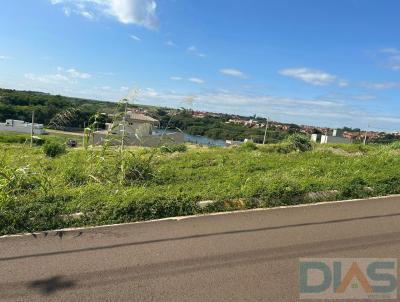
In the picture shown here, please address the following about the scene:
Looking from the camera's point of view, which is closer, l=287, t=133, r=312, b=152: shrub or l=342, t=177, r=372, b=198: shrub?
l=342, t=177, r=372, b=198: shrub

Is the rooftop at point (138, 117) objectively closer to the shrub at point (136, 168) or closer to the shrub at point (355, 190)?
the shrub at point (136, 168)

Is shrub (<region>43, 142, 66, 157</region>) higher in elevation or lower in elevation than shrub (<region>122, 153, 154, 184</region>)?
lower

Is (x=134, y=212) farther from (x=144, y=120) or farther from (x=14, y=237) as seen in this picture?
(x=144, y=120)

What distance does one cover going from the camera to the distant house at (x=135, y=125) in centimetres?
724

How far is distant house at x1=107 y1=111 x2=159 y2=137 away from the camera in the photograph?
7245 mm

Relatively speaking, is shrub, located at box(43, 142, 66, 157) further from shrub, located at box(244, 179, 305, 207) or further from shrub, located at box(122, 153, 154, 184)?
shrub, located at box(244, 179, 305, 207)

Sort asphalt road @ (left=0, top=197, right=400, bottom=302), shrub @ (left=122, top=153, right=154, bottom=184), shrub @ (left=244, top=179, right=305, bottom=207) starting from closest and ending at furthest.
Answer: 1. asphalt road @ (left=0, top=197, right=400, bottom=302)
2. shrub @ (left=244, top=179, right=305, bottom=207)
3. shrub @ (left=122, top=153, right=154, bottom=184)

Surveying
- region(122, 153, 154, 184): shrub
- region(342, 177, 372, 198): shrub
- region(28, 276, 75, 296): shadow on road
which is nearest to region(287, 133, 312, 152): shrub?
region(342, 177, 372, 198): shrub

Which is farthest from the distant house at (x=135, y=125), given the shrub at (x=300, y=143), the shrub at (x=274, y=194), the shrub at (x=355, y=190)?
the shrub at (x=300, y=143)

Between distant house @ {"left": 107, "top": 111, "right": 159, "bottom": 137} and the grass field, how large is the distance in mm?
399

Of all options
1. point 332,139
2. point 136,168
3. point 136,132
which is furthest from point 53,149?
point 332,139

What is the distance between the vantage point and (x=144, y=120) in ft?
26.1

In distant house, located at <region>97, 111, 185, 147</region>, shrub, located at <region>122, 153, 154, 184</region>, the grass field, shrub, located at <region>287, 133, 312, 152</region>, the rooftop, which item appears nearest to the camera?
the grass field

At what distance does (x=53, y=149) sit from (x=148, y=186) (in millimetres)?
6030
